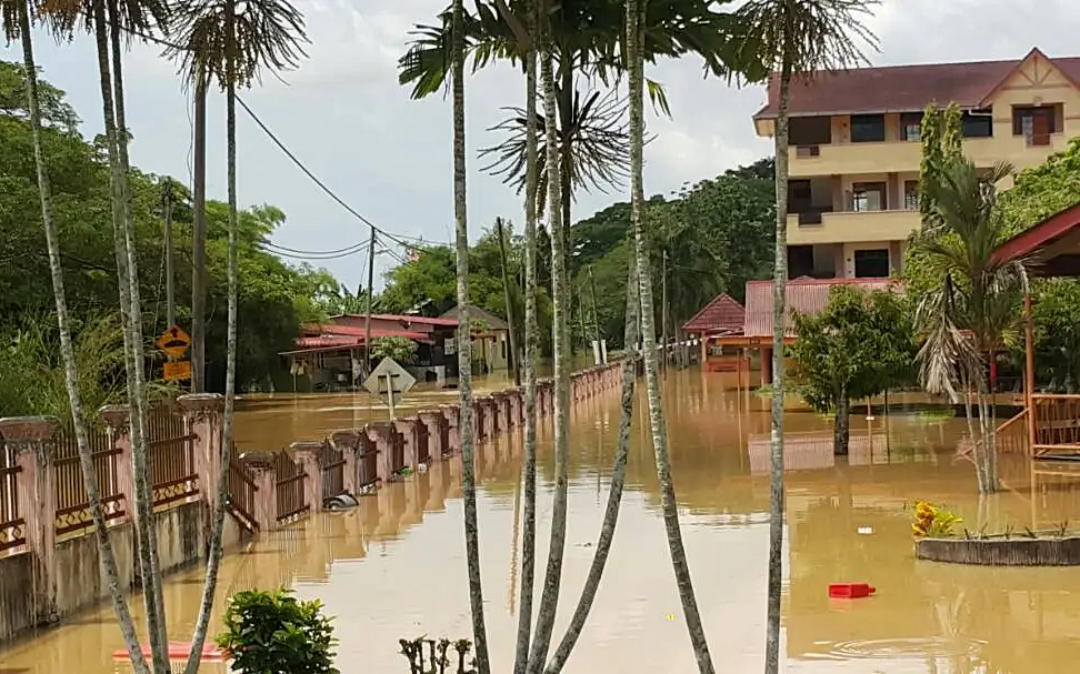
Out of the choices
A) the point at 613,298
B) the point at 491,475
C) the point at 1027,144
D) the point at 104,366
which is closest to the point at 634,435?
the point at 491,475

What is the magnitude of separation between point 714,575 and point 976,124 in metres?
38.0

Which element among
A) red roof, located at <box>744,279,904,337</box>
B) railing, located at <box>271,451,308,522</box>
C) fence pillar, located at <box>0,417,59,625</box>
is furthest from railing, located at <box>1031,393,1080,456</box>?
red roof, located at <box>744,279,904,337</box>

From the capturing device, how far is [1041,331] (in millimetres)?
26953

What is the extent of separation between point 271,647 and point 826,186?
1757 inches

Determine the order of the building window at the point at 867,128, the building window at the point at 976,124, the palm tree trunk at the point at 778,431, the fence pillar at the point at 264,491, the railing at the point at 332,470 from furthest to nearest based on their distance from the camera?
the building window at the point at 867,128 → the building window at the point at 976,124 → the railing at the point at 332,470 → the fence pillar at the point at 264,491 → the palm tree trunk at the point at 778,431

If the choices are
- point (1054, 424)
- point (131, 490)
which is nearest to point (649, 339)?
point (131, 490)

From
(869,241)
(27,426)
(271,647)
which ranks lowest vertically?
(271,647)

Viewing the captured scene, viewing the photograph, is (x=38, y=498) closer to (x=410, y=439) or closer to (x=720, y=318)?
(x=410, y=439)

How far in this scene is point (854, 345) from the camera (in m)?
23.5

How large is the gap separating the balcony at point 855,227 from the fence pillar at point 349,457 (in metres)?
28.7

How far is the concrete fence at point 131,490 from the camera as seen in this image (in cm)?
1159

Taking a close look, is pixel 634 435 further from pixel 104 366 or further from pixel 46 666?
pixel 46 666

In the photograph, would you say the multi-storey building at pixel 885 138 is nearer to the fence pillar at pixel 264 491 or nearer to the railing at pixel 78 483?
the fence pillar at pixel 264 491

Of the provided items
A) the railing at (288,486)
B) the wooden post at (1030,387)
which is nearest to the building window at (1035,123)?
the wooden post at (1030,387)
